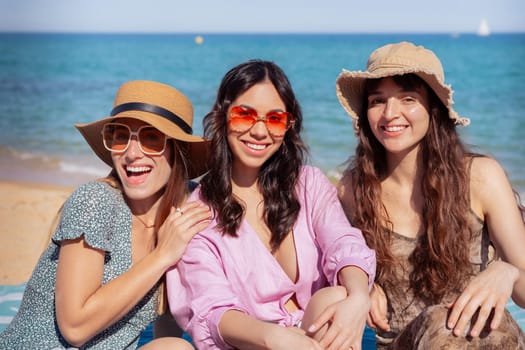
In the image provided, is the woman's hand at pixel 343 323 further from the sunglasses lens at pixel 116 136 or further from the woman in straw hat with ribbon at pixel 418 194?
the sunglasses lens at pixel 116 136

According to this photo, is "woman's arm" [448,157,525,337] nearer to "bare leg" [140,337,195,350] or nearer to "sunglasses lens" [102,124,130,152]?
"bare leg" [140,337,195,350]

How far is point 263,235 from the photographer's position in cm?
370

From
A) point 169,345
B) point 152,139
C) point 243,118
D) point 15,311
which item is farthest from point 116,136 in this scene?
point 15,311

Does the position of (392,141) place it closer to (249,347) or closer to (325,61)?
(249,347)

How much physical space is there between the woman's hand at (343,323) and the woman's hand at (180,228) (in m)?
0.72

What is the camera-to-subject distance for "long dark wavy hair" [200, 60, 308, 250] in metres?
3.59

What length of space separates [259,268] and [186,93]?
21.1 metres

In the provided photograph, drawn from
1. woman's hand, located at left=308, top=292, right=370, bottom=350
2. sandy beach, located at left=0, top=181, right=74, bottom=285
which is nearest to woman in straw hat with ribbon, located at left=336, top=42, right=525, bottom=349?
woman's hand, located at left=308, top=292, right=370, bottom=350

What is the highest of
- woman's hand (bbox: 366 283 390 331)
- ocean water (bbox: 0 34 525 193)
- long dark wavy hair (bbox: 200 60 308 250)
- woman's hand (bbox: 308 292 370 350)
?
long dark wavy hair (bbox: 200 60 308 250)

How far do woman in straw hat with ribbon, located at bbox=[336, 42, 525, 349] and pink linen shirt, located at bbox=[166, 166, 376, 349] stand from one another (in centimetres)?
30

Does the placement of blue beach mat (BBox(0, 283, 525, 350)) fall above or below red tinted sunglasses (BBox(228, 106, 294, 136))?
below

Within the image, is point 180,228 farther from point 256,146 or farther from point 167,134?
point 256,146

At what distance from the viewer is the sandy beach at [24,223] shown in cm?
662

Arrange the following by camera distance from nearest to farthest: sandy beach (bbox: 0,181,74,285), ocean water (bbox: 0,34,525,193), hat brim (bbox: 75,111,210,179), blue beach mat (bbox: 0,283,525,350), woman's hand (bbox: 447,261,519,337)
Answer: woman's hand (bbox: 447,261,519,337) < hat brim (bbox: 75,111,210,179) < blue beach mat (bbox: 0,283,525,350) < sandy beach (bbox: 0,181,74,285) < ocean water (bbox: 0,34,525,193)
